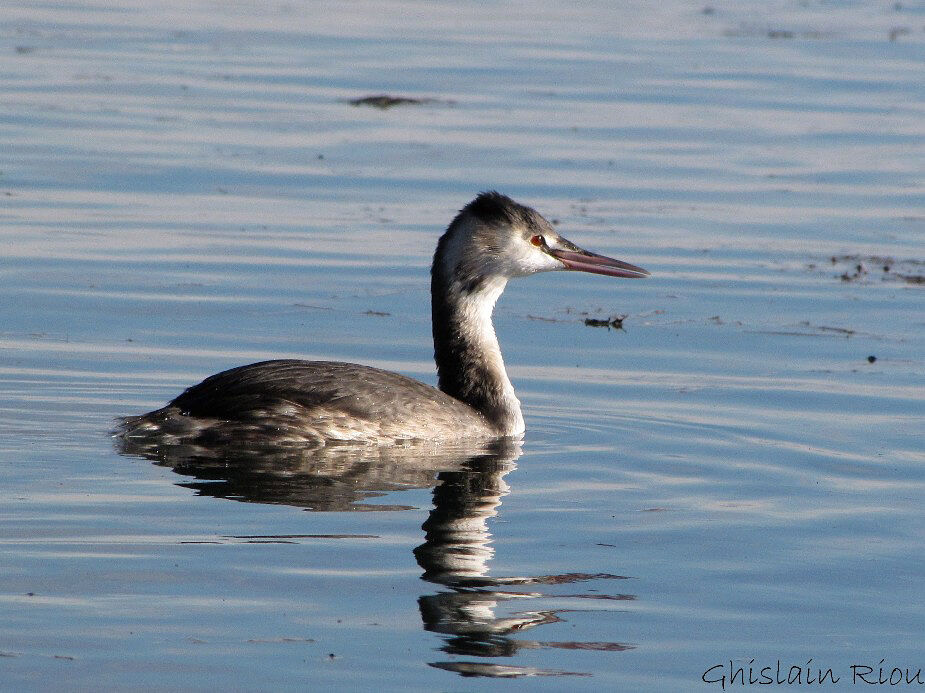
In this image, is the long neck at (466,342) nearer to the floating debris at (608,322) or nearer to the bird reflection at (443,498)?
the bird reflection at (443,498)

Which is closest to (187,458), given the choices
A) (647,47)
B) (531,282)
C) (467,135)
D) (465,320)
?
(465,320)

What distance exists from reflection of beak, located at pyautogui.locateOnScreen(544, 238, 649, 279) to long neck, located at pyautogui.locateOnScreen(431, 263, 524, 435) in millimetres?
425

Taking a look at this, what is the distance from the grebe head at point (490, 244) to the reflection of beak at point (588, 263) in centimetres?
8

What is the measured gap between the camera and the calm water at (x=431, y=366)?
21.9 ft

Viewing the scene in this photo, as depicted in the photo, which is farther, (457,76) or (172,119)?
(457,76)

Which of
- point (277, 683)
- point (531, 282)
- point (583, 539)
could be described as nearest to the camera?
point (277, 683)

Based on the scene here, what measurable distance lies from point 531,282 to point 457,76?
963 centimetres

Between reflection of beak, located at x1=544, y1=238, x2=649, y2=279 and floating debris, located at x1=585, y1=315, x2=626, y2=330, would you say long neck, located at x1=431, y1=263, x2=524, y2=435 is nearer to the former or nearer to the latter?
reflection of beak, located at x1=544, y1=238, x2=649, y2=279

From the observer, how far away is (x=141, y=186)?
16.9 m

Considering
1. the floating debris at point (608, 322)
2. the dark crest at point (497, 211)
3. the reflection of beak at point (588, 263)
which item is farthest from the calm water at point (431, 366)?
the dark crest at point (497, 211)

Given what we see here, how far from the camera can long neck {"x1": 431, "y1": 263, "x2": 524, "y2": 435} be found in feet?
35.1

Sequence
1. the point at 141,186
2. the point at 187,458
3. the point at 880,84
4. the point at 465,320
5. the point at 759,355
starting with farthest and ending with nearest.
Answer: the point at 880,84 < the point at 141,186 < the point at 759,355 < the point at 465,320 < the point at 187,458

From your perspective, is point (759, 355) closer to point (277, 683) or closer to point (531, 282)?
point (531, 282)

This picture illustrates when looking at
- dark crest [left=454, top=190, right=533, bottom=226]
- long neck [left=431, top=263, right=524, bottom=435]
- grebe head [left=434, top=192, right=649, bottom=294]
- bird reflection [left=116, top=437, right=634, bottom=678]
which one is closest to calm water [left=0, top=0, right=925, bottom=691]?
bird reflection [left=116, top=437, right=634, bottom=678]
